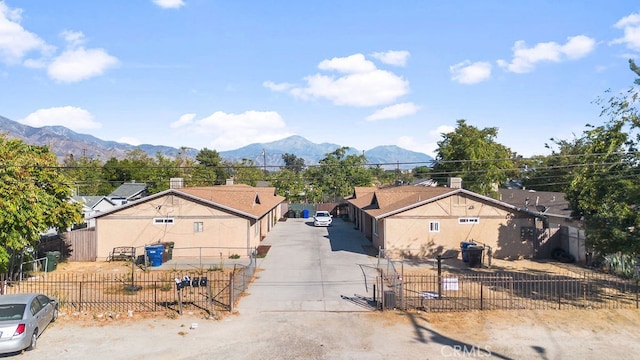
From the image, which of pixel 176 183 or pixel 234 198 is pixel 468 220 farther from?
pixel 176 183

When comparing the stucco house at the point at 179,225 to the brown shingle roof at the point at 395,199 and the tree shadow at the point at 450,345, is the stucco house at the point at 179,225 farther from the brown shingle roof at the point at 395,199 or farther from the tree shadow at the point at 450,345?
the tree shadow at the point at 450,345

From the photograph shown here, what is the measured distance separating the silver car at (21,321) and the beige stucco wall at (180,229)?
47.1ft

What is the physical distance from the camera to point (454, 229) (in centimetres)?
2833

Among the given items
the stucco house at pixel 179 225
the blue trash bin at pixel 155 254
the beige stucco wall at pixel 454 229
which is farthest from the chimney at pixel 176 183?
the beige stucco wall at pixel 454 229

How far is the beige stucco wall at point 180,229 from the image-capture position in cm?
2827

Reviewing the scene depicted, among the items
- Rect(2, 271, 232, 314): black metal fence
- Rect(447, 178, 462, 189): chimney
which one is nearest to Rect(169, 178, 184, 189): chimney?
Rect(2, 271, 232, 314): black metal fence

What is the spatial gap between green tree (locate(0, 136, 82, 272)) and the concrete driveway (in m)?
10.3

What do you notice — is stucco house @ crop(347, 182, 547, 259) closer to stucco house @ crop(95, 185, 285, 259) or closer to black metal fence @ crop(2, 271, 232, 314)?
stucco house @ crop(95, 185, 285, 259)

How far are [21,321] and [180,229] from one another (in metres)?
16.4

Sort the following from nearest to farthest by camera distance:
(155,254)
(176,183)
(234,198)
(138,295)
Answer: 1. (138,295)
2. (155,254)
3. (176,183)
4. (234,198)

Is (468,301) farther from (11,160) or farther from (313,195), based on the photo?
(313,195)

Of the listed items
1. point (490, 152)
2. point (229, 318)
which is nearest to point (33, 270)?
point (229, 318)

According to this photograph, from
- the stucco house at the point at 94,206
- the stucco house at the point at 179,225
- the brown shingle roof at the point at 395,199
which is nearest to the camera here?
the stucco house at the point at 179,225

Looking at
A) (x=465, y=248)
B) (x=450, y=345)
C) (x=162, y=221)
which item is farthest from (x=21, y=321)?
(x=465, y=248)
